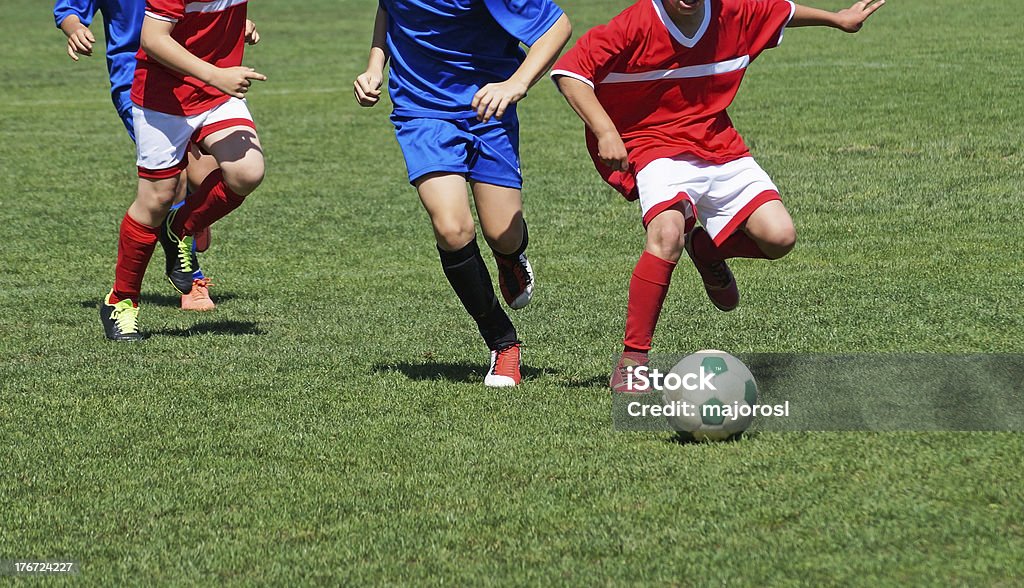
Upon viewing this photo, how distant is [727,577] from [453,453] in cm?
153

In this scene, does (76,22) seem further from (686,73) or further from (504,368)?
(686,73)

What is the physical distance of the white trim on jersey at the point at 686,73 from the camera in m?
6.12

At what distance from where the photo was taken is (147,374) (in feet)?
22.1

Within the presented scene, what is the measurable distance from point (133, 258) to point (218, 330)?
59 centimetres

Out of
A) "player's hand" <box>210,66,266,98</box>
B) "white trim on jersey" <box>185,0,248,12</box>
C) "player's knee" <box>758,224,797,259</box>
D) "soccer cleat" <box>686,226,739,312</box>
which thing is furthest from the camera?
"white trim on jersey" <box>185,0,248,12</box>

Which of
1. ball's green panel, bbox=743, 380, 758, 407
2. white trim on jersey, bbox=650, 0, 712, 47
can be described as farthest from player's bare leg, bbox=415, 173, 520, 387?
ball's green panel, bbox=743, 380, 758, 407

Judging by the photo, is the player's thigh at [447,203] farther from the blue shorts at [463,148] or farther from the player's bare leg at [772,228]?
the player's bare leg at [772,228]

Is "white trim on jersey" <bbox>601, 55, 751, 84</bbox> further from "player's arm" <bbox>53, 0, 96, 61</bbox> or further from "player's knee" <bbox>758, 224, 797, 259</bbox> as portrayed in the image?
"player's arm" <bbox>53, 0, 96, 61</bbox>

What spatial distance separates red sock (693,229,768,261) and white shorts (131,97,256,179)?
251 centimetres

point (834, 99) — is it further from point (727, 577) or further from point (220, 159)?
point (727, 577)

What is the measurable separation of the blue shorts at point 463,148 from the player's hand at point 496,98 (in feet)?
1.04

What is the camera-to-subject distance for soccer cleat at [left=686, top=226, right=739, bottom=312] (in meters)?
6.59

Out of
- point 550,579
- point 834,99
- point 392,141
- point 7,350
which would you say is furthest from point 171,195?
point 834,99

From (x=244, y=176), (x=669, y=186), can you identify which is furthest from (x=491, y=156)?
(x=244, y=176)
